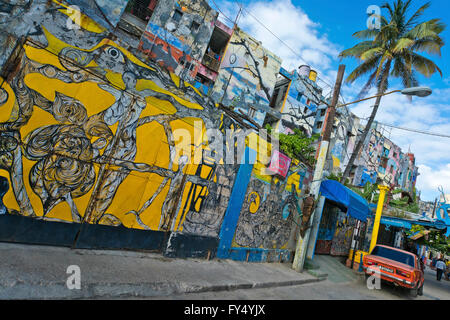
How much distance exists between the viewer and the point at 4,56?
3932 millimetres

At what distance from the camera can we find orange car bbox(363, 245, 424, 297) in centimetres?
812

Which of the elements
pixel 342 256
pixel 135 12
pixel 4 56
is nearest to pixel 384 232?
pixel 342 256

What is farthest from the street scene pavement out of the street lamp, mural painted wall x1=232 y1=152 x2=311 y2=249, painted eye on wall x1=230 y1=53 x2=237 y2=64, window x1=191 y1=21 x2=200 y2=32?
window x1=191 y1=21 x2=200 y2=32

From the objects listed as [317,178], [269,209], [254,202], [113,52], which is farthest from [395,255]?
[113,52]

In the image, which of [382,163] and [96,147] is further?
[382,163]

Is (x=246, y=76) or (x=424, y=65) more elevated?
(x=424, y=65)

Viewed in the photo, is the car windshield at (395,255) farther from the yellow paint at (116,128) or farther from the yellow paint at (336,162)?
the yellow paint at (336,162)

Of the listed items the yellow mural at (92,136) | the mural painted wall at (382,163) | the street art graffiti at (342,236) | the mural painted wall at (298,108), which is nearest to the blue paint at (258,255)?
the yellow mural at (92,136)

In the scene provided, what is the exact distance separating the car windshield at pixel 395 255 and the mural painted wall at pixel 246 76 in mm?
14168

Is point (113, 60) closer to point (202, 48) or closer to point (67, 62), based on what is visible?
point (67, 62)

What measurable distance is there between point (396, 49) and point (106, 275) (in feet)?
63.8

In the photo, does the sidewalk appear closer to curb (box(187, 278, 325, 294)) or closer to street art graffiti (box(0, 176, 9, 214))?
curb (box(187, 278, 325, 294))

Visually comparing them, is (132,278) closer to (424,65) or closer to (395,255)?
(395,255)

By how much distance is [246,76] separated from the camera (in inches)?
815
